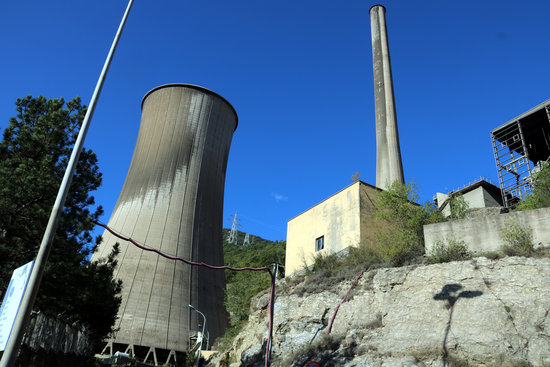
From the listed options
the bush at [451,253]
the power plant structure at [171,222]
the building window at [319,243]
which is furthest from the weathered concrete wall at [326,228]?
the power plant structure at [171,222]

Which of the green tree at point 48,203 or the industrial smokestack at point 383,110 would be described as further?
the industrial smokestack at point 383,110

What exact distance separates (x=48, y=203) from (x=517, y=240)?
13.0 m

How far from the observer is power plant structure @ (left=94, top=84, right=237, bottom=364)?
66.8 feet

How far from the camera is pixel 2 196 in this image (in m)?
9.52

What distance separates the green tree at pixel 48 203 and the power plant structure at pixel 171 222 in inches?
321

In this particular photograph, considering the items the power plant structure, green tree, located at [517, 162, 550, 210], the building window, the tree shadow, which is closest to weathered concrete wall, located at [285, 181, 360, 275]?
the building window

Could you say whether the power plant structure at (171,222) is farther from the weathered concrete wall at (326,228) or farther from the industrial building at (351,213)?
the industrial building at (351,213)

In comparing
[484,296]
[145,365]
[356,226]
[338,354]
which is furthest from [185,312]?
[484,296]

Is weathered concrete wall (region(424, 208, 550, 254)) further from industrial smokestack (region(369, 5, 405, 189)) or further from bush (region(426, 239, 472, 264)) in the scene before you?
industrial smokestack (region(369, 5, 405, 189))

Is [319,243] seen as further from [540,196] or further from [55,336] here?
[55,336]

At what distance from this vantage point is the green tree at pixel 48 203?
376 inches

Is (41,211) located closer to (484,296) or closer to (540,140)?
(484,296)

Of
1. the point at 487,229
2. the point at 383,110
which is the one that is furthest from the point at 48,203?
the point at 383,110

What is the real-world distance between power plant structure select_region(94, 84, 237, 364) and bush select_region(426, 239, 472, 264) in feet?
41.0
